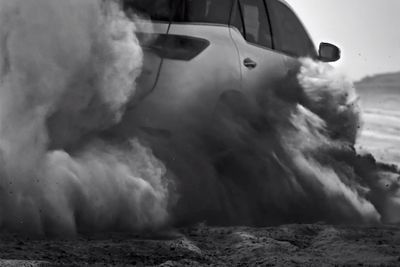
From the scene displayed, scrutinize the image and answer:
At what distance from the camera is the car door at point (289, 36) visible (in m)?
9.03

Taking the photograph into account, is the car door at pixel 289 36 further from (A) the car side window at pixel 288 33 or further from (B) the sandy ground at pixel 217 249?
(B) the sandy ground at pixel 217 249

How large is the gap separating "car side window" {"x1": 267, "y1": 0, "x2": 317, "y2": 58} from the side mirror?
6.9 inches

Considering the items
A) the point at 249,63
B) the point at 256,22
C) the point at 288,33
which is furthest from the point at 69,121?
the point at 288,33

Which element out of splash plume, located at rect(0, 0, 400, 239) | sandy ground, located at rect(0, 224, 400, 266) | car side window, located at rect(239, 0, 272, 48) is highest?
car side window, located at rect(239, 0, 272, 48)

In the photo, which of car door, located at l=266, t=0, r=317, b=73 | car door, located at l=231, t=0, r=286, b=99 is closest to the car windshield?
car door, located at l=231, t=0, r=286, b=99

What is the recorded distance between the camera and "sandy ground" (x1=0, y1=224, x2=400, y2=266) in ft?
17.6

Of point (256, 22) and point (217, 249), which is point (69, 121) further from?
point (256, 22)

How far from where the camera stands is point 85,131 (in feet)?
22.2

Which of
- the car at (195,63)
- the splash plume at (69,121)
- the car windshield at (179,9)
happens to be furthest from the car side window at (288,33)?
the splash plume at (69,121)

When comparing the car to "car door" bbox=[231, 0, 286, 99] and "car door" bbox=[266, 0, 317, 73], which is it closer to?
"car door" bbox=[231, 0, 286, 99]

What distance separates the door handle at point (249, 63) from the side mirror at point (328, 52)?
1522 millimetres

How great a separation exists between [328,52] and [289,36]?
499mm

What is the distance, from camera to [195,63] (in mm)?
7359

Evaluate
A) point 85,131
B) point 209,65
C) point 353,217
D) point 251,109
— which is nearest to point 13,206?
point 85,131
